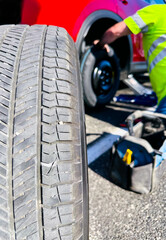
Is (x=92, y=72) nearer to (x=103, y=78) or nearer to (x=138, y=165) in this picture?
(x=103, y=78)

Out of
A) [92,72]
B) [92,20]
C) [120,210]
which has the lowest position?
[120,210]

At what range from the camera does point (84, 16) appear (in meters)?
2.45

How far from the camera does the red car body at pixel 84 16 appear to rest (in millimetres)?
2283

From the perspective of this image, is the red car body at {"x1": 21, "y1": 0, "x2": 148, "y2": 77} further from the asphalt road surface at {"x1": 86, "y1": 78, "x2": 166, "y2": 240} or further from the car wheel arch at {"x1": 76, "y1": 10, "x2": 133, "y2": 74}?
the asphalt road surface at {"x1": 86, "y1": 78, "x2": 166, "y2": 240}

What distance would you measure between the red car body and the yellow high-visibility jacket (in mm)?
468

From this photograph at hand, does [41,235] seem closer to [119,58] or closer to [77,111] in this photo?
[77,111]

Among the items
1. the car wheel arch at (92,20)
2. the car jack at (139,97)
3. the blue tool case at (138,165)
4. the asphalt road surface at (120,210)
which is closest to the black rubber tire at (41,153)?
the asphalt road surface at (120,210)

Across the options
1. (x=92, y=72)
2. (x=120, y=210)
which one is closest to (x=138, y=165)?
(x=120, y=210)

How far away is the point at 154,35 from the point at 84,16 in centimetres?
65

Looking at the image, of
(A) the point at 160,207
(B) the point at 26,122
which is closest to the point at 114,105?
(A) the point at 160,207

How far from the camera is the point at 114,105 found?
3.38 meters

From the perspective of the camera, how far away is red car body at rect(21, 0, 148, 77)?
2.28 metres

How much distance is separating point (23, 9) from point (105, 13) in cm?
77

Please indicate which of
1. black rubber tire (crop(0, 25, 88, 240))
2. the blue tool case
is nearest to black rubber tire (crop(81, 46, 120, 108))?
the blue tool case
